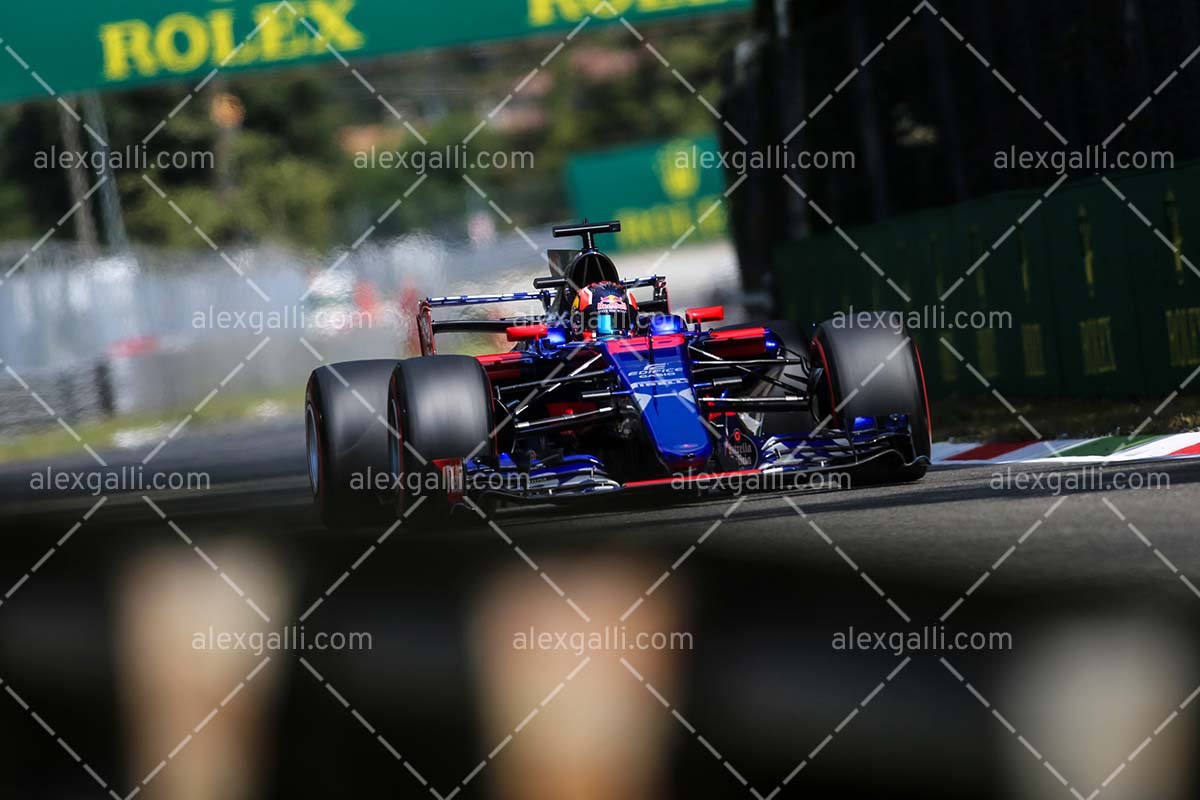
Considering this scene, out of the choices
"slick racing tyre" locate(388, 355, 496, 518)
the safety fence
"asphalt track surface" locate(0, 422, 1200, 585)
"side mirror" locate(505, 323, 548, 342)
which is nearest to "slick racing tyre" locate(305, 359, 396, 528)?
"asphalt track surface" locate(0, 422, 1200, 585)

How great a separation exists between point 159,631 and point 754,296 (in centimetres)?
1568

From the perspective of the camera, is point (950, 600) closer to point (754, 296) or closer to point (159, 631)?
point (159, 631)

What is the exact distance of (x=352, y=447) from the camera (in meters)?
10.1

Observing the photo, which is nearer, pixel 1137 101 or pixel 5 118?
pixel 1137 101

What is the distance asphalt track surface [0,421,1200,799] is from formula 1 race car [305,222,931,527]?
21 centimetres

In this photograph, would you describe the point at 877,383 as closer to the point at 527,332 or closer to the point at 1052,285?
the point at 527,332

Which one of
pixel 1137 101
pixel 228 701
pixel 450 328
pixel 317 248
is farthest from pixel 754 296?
pixel 317 248

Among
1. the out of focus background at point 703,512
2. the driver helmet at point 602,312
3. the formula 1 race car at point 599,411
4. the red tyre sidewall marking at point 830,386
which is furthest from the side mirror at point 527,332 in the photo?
the red tyre sidewall marking at point 830,386

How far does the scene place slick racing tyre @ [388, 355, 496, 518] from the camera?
29.8ft

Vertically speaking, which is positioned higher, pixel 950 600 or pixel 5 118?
pixel 5 118

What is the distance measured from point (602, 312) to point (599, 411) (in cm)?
77

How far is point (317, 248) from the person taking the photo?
53875 millimetres

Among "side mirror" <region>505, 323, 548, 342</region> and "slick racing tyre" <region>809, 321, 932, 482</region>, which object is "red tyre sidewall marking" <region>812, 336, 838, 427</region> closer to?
"slick racing tyre" <region>809, 321, 932, 482</region>

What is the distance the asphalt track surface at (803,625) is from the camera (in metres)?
4.68
